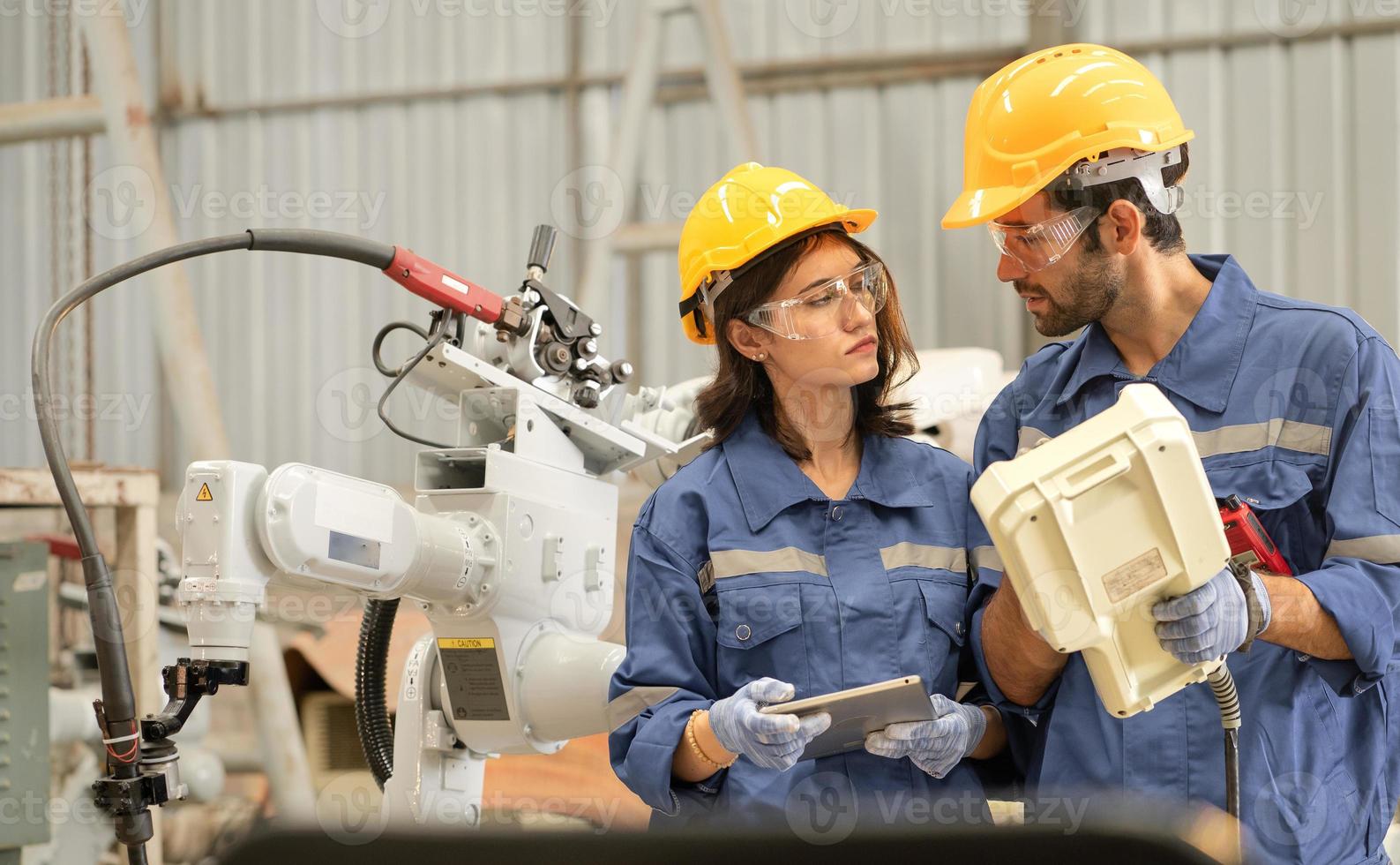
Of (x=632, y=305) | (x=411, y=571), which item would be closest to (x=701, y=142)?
(x=632, y=305)

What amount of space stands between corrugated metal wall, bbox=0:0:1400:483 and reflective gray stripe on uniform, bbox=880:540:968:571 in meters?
3.80

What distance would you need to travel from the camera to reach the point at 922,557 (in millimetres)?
1886

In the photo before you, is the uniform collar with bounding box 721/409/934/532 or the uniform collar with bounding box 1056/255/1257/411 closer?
the uniform collar with bounding box 1056/255/1257/411

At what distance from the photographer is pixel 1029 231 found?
187 centimetres

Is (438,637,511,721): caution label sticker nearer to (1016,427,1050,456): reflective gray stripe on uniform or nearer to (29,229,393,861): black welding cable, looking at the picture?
(29,229,393,861): black welding cable

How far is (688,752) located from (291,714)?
3407 millimetres

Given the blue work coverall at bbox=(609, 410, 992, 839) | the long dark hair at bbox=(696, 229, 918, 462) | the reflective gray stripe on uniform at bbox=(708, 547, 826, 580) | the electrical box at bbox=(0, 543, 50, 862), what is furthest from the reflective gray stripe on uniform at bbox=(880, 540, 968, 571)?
the electrical box at bbox=(0, 543, 50, 862)

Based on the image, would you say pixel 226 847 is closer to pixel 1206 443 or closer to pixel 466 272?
pixel 1206 443

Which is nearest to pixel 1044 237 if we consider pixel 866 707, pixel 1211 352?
pixel 1211 352

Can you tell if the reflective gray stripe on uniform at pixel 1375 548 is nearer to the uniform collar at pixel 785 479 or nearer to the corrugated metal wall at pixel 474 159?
the uniform collar at pixel 785 479

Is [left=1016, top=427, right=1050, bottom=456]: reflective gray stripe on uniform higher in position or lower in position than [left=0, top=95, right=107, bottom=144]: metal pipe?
lower

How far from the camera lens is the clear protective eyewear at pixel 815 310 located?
1.95 meters

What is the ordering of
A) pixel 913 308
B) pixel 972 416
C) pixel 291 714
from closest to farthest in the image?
1. pixel 972 416
2. pixel 291 714
3. pixel 913 308

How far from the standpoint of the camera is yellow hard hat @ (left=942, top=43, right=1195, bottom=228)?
6.04 feet
